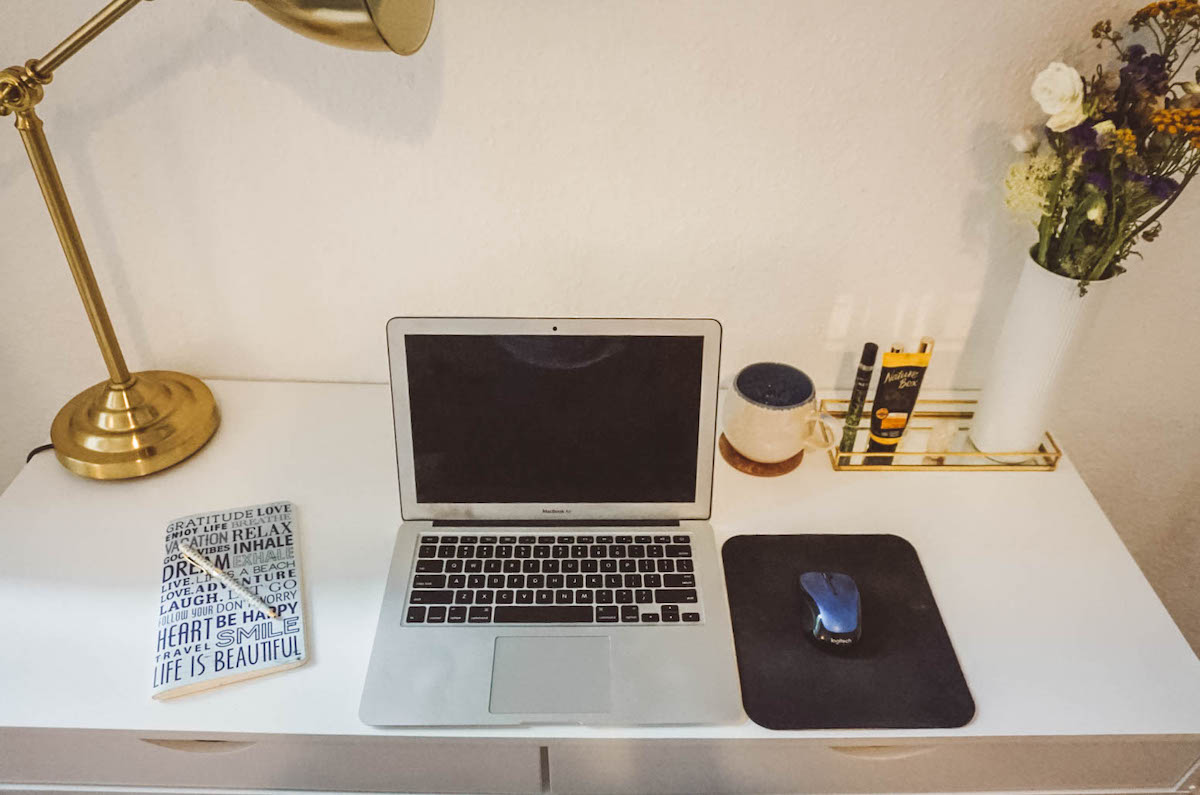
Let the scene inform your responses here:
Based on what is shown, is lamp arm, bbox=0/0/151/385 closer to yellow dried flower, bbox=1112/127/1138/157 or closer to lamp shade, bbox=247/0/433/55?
lamp shade, bbox=247/0/433/55

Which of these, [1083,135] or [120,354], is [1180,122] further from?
[120,354]

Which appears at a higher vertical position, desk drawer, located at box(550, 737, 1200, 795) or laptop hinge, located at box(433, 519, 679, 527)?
laptop hinge, located at box(433, 519, 679, 527)

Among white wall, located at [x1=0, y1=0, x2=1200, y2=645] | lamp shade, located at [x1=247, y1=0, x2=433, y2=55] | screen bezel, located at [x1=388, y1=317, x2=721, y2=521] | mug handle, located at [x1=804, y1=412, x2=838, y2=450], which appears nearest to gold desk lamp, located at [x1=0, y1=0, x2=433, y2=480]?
lamp shade, located at [x1=247, y1=0, x2=433, y2=55]

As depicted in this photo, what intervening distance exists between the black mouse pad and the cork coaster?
11 centimetres

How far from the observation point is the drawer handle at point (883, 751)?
2.73 feet

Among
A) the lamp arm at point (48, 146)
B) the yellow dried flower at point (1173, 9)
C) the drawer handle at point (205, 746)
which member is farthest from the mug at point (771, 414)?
the lamp arm at point (48, 146)

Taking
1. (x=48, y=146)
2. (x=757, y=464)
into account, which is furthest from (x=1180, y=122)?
(x=48, y=146)

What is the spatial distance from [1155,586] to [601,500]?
3.46 feet

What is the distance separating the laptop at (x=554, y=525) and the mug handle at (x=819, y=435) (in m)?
0.18

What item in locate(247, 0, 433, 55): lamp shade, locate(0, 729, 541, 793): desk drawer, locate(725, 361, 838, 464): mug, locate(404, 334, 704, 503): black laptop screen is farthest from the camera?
locate(725, 361, 838, 464): mug

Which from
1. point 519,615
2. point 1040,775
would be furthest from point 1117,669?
point 519,615

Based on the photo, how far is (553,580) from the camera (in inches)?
35.6

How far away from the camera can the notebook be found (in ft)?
2.67

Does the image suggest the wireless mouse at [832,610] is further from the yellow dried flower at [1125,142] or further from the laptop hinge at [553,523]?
the yellow dried flower at [1125,142]
